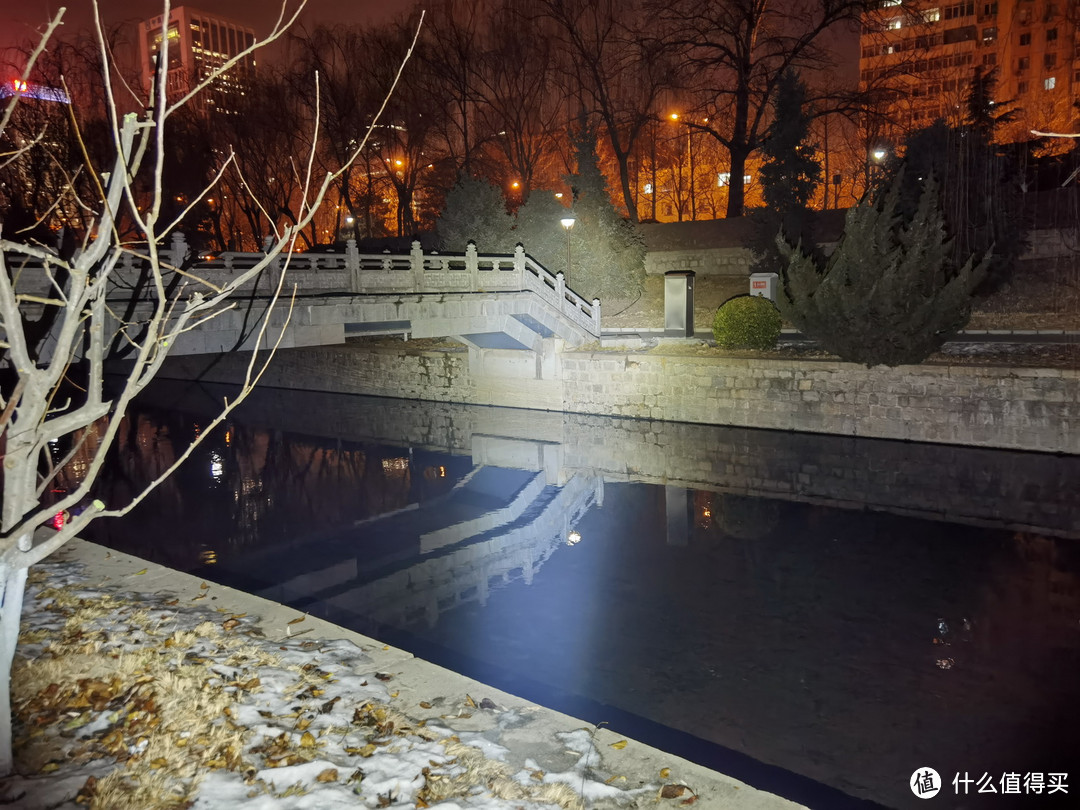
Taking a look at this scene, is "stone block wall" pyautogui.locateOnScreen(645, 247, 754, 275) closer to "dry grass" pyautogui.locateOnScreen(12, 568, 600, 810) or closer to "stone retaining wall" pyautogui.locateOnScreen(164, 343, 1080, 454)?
"stone retaining wall" pyautogui.locateOnScreen(164, 343, 1080, 454)

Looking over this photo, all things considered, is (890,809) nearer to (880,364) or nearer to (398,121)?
(880,364)

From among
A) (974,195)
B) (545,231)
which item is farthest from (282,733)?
(974,195)

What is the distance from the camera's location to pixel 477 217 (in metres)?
30.2

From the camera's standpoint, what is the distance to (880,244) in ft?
59.5

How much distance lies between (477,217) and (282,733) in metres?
27.1

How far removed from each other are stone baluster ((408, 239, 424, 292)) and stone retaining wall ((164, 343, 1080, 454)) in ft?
16.7

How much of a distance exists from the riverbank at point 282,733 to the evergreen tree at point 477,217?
2465cm

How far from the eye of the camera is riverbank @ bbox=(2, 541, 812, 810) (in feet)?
14.3

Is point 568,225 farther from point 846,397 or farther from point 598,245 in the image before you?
point 846,397

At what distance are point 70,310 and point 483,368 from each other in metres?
21.3

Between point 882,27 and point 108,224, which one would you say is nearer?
point 108,224

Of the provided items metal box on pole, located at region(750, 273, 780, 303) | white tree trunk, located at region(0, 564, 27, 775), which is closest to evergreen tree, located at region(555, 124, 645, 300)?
metal box on pole, located at region(750, 273, 780, 303)

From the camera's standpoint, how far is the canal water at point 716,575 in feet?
22.0

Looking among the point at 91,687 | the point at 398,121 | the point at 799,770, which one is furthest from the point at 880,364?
the point at 398,121
